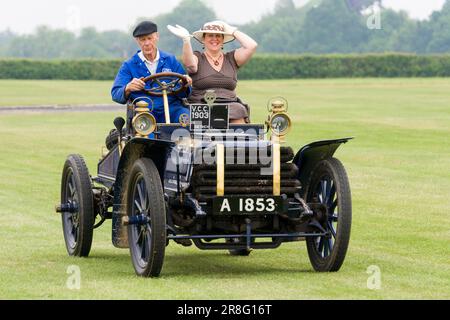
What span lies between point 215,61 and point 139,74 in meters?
0.74

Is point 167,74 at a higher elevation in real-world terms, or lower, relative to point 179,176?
higher

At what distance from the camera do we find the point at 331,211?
33.4ft

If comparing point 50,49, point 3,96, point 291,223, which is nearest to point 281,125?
point 291,223

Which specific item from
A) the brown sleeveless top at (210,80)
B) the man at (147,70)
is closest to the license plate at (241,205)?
the man at (147,70)

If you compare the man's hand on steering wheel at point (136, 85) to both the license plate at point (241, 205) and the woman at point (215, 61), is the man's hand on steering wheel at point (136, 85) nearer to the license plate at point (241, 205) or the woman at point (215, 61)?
the woman at point (215, 61)

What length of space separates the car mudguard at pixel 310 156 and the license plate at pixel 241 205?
0.86 m

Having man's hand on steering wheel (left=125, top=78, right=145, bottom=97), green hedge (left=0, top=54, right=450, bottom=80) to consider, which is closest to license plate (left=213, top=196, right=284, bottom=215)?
man's hand on steering wheel (left=125, top=78, right=145, bottom=97)

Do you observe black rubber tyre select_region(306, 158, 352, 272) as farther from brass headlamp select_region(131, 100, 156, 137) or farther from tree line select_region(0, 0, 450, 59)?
tree line select_region(0, 0, 450, 59)

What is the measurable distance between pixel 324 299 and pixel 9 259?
3658 millimetres

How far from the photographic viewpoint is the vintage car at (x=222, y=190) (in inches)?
378

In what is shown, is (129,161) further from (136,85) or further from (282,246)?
(282,246)

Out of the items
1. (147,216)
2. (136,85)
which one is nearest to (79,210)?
(136,85)

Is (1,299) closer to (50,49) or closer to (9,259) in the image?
(9,259)

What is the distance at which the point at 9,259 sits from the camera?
36.1 ft
